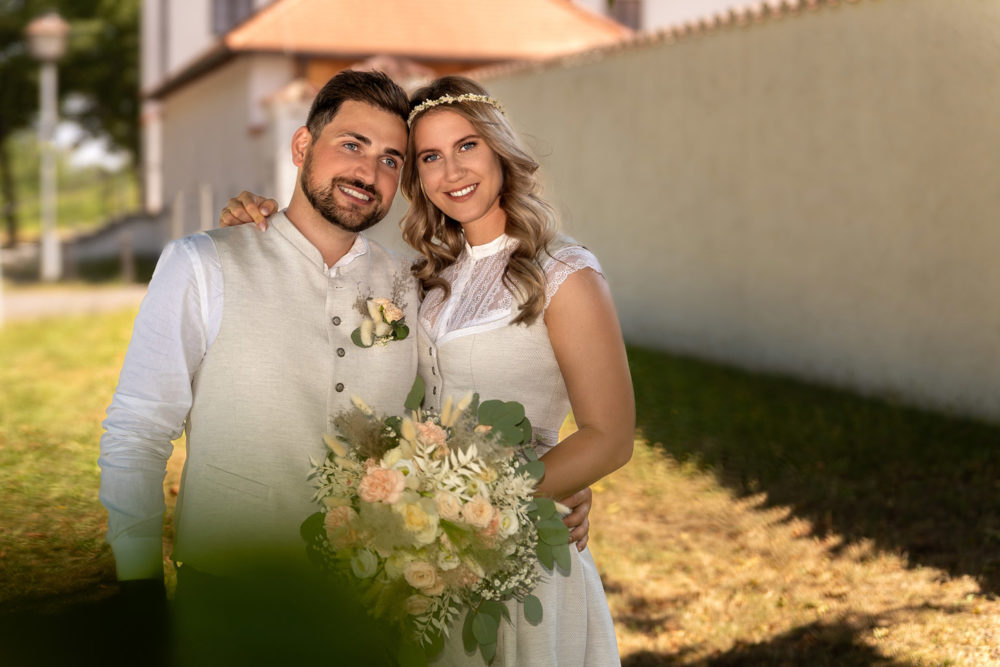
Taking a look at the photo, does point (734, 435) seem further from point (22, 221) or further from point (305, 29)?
point (22, 221)

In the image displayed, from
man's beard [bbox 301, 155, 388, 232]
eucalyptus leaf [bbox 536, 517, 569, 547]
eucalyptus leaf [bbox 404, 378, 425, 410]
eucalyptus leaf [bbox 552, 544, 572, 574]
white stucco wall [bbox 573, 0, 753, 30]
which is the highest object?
white stucco wall [bbox 573, 0, 753, 30]

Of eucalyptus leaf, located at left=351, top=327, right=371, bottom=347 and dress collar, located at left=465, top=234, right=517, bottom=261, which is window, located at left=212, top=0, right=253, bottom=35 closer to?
dress collar, located at left=465, top=234, right=517, bottom=261

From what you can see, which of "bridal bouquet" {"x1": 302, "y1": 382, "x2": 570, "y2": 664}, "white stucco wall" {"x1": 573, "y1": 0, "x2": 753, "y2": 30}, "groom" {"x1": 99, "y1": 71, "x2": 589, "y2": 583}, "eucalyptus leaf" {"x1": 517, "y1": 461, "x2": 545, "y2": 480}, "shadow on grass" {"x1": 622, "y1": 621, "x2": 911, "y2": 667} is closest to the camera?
"bridal bouquet" {"x1": 302, "y1": 382, "x2": 570, "y2": 664}

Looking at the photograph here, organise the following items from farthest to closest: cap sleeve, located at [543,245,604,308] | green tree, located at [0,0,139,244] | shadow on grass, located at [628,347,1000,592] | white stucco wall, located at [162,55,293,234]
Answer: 1. green tree, located at [0,0,139,244]
2. white stucco wall, located at [162,55,293,234]
3. shadow on grass, located at [628,347,1000,592]
4. cap sleeve, located at [543,245,604,308]

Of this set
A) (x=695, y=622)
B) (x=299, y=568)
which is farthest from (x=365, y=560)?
(x=695, y=622)

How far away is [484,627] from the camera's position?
8.64 ft

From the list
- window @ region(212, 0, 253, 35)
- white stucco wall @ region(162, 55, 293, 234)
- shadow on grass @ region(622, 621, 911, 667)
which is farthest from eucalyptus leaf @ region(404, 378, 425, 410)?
window @ region(212, 0, 253, 35)

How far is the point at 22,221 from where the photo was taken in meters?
63.3

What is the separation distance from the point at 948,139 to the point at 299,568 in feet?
25.9

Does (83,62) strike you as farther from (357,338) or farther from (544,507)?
(544,507)

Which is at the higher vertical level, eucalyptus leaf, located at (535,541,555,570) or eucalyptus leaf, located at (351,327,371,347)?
eucalyptus leaf, located at (351,327,371,347)

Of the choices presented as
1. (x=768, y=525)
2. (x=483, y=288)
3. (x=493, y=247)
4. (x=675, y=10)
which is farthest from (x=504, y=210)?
(x=675, y=10)

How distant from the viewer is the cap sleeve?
293 centimetres

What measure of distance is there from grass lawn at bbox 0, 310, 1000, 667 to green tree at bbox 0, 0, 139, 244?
102ft
